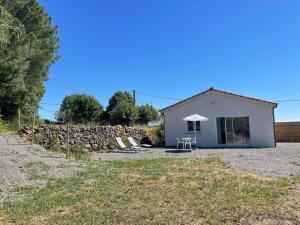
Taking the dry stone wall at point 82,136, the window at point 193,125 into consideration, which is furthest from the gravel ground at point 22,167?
the window at point 193,125

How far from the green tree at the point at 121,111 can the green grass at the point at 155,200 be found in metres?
29.6

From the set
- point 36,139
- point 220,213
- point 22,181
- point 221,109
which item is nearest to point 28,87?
point 36,139

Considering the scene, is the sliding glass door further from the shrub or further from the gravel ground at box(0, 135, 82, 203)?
the gravel ground at box(0, 135, 82, 203)

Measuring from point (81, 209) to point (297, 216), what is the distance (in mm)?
4298

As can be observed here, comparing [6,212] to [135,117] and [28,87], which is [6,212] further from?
[135,117]

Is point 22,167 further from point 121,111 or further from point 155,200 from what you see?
point 121,111

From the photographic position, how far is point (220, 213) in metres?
6.50

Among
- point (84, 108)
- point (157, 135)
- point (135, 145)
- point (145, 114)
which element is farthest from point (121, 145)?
point (145, 114)

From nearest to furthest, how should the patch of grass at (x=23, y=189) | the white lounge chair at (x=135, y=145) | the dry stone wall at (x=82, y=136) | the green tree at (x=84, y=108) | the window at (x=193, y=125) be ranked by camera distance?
the patch of grass at (x=23, y=189) < the dry stone wall at (x=82, y=136) < the white lounge chair at (x=135, y=145) < the window at (x=193, y=125) < the green tree at (x=84, y=108)

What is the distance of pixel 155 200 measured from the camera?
7602mm

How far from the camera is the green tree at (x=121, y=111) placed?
40688 millimetres

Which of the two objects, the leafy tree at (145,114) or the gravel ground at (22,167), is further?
the leafy tree at (145,114)

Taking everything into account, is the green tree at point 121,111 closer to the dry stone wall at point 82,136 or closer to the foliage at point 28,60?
the foliage at point 28,60

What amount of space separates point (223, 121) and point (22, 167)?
16183 mm
